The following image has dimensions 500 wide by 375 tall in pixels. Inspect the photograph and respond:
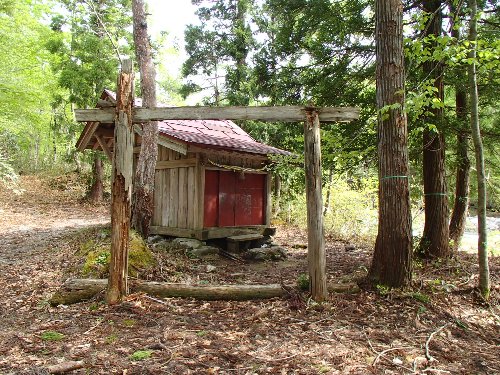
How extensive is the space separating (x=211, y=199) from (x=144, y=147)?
222 cm

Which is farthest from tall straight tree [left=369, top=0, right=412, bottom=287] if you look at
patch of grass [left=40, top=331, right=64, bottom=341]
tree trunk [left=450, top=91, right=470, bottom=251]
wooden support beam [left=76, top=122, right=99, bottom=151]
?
wooden support beam [left=76, top=122, right=99, bottom=151]

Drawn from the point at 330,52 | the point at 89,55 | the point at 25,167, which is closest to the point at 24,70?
the point at 89,55

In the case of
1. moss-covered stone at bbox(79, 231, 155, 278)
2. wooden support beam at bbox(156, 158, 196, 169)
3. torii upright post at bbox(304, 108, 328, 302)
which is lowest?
moss-covered stone at bbox(79, 231, 155, 278)

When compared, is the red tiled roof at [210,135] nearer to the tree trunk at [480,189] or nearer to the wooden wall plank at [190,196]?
the wooden wall plank at [190,196]

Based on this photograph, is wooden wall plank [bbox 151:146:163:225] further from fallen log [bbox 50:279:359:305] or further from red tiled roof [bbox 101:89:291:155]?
fallen log [bbox 50:279:359:305]

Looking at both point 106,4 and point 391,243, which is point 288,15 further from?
point 106,4

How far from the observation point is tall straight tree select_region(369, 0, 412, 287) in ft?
16.4

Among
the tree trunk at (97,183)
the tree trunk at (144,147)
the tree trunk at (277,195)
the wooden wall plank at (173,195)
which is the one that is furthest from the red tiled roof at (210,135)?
the tree trunk at (97,183)

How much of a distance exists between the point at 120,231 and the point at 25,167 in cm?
2417

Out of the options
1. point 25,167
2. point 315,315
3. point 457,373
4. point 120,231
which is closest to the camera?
point 457,373

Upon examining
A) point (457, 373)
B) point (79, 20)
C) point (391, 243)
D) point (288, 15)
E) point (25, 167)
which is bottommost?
point (457, 373)

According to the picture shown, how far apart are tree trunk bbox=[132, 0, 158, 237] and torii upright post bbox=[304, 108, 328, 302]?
5015mm

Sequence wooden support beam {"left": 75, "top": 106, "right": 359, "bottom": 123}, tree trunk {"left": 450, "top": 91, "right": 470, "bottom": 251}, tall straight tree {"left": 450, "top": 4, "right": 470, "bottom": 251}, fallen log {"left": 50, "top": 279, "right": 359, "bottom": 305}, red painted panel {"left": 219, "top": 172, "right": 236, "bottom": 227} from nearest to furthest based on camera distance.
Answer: wooden support beam {"left": 75, "top": 106, "right": 359, "bottom": 123}
fallen log {"left": 50, "top": 279, "right": 359, "bottom": 305}
tall straight tree {"left": 450, "top": 4, "right": 470, "bottom": 251}
tree trunk {"left": 450, "top": 91, "right": 470, "bottom": 251}
red painted panel {"left": 219, "top": 172, "right": 236, "bottom": 227}

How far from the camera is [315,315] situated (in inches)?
181
